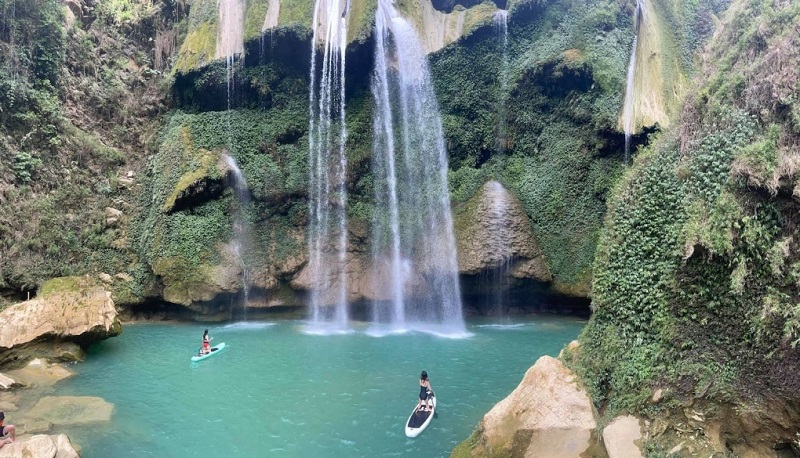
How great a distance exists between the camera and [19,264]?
1552 centimetres

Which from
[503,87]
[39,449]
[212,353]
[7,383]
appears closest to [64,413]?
[7,383]

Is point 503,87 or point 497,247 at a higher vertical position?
point 503,87

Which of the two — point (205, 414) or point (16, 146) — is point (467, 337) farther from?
point (16, 146)

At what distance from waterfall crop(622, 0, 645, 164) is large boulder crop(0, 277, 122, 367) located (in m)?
17.7

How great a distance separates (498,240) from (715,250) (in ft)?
38.5

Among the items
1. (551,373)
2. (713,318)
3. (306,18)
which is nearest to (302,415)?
(551,373)

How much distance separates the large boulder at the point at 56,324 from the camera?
1230cm

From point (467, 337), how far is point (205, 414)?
28.9ft

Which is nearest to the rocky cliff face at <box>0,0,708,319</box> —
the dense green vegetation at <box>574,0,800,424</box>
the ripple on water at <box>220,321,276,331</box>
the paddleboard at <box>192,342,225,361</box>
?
the ripple on water at <box>220,321,276,331</box>

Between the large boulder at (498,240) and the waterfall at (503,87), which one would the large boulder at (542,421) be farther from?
the waterfall at (503,87)

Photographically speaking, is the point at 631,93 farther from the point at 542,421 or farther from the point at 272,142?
the point at 542,421

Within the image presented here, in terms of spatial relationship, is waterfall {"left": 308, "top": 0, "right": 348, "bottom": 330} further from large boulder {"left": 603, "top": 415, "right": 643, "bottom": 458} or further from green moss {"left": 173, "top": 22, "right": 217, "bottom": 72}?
large boulder {"left": 603, "top": 415, "right": 643, "bottom": 458}

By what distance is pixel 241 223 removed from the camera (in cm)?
1894

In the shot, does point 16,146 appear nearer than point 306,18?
Yes
